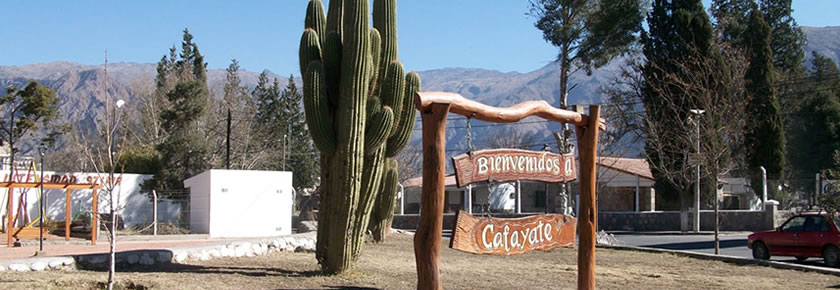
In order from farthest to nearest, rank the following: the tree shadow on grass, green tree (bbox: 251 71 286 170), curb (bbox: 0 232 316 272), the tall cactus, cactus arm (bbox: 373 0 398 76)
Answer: green tree (bbox: 251 71 286 170), cactus arm (bbox: 373 0 398 76), the tree shadow on grass, the tall cactus, curb (bbox: 0 232 316 272)

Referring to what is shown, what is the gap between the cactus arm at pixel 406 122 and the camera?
508 inches

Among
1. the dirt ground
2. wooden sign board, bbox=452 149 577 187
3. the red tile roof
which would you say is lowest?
the dirt ground

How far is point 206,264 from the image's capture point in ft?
44.5

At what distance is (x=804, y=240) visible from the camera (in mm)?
17391

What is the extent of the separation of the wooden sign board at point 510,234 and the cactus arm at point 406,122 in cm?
403

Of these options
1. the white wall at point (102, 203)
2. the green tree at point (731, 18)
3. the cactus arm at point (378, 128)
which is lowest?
the white wall at point (102, 203)

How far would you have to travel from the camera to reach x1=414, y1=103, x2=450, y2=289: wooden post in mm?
8438

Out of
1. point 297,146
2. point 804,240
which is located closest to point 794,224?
point 804,240

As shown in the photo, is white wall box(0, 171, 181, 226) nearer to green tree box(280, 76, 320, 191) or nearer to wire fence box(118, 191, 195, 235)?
wire fence box(118, 191, 195, 235)

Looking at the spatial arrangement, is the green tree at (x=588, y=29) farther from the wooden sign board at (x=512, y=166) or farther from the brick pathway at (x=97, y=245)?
the wooden sign board at (x=512, y=166)

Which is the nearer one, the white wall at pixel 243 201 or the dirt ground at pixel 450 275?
the dirt ground at pixel 450 275

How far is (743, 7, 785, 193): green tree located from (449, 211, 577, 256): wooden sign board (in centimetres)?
3115

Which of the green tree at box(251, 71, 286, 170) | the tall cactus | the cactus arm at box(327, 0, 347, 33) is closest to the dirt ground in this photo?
the tall cactus

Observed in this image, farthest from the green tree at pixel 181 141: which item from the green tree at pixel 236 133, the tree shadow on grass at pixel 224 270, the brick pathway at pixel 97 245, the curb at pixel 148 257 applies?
the tree shadow on grass at pixel 224 270
